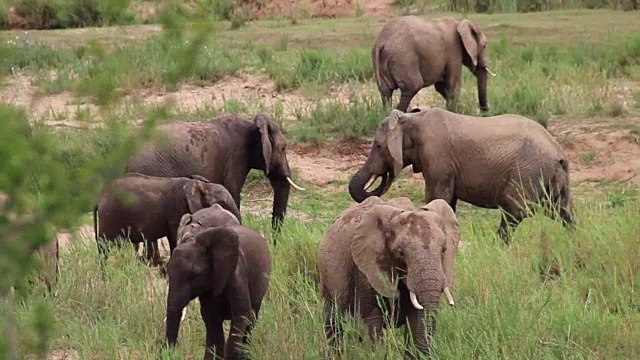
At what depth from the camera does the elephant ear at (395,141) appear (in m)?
8.77

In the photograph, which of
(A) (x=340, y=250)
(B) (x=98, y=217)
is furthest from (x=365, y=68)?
(A) (x=340, y=250)

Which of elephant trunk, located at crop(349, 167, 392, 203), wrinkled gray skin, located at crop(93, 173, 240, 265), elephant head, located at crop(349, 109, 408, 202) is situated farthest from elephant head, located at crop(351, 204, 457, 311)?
elephant trunk, located at crop(349, 167, 392, 203)

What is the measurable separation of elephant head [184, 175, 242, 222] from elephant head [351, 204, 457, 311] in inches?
64.5

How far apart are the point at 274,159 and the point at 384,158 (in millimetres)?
906

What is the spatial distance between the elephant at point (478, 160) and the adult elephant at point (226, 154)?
29.0 inches

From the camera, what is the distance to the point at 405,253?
18.6 ft

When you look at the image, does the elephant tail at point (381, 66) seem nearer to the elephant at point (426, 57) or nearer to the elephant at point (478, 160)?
the elephant at point (426, 57)

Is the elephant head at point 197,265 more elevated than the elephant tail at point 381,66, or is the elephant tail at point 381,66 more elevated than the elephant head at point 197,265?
the elephant head at point 197,265

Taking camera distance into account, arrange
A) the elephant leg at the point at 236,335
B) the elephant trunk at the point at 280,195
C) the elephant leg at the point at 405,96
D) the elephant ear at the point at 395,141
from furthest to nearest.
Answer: the elephant leg at the point at 405,96, the elephant trunk at the point at 280,195, the elephant ear at the point at 395,141, the elephant leg at the point at 236,335

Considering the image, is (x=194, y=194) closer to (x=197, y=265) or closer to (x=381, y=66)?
(x=197, y=265)

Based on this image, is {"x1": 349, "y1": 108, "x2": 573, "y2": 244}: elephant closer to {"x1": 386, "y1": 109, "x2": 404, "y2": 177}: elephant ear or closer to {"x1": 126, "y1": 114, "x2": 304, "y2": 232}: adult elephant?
{"x1": 386, "y1": 109, "x2": 404, "y2": 177}: elephant ear

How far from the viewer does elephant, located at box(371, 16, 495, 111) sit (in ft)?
41.6

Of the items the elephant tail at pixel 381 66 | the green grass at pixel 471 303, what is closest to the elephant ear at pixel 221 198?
the green grass at pixel 471 303

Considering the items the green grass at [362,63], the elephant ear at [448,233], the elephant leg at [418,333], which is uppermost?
the elephant ear at [448,233]
